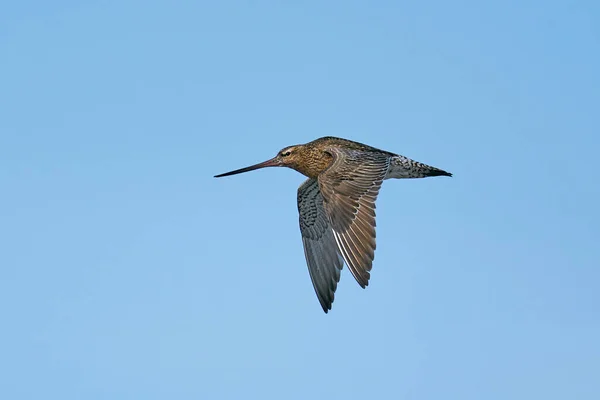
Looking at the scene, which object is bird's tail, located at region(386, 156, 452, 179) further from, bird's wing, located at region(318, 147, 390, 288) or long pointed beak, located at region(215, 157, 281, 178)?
long pointed beak, located at region(215, 157, 281, 178)

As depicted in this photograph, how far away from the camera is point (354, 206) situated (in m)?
16.4

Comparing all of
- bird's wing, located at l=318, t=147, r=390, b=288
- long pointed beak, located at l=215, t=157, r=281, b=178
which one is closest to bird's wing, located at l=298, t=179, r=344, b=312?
long pointed beak, located at l=215, t=157, r=281, b=178

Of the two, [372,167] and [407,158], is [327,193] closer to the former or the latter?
[372,167]

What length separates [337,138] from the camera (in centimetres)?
1927

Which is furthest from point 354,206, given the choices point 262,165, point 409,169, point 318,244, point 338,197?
point 262,165

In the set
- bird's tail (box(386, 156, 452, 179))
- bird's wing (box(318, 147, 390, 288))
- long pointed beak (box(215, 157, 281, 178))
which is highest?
long pointed beak (box(215, 157, 281, 178))

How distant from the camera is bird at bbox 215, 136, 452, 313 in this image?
16078 millimetres

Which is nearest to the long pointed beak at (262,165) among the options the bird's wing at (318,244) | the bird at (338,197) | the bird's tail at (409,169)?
the bird at (338,197)

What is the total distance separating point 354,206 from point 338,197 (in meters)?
0.31

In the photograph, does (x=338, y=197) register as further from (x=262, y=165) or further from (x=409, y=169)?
(x=262, y=165)

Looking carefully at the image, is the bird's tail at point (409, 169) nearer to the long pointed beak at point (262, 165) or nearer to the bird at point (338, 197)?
the bird at point (338, 197)

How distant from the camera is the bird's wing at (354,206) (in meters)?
15.9

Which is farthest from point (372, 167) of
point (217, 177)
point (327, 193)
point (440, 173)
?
point (217, 177)

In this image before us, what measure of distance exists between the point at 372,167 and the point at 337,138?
216 centimetres
